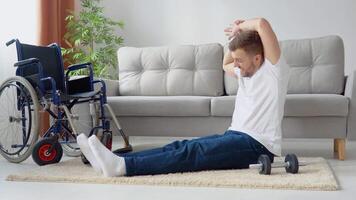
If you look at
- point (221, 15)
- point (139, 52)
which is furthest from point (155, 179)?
point (221, 15)

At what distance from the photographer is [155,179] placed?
2092 millimetres

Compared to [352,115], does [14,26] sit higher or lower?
higher

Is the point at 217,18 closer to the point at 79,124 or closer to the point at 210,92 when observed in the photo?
the point at 210,92

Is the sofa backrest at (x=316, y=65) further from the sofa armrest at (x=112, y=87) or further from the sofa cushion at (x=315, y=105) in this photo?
the sofa armrest at (x=112, y=87)

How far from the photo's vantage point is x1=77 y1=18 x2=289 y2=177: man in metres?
2.14

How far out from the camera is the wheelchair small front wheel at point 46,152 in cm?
255

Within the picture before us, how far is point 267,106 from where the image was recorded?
7.23ft

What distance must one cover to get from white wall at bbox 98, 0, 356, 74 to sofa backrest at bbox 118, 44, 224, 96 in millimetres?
939

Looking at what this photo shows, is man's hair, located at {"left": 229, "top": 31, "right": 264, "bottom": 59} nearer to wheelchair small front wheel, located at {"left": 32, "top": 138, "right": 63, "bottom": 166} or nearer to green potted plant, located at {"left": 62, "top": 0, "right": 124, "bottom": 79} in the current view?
wheelchair small front wheel, located at {"left": 32, "top": 138, "right": 63, "bottom": 166}

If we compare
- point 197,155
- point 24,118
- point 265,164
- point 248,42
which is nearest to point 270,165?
point 265,164

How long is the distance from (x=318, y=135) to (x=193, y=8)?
219cm

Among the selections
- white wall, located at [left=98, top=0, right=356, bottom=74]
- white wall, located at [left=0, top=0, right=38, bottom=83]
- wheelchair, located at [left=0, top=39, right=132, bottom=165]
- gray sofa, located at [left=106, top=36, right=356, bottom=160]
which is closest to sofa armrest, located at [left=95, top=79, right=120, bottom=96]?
gray sofa, located at [left=106, top=36, right=356, bottom=160]

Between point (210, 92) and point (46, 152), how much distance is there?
1337mm

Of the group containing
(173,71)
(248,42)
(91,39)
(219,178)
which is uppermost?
(91,39)
